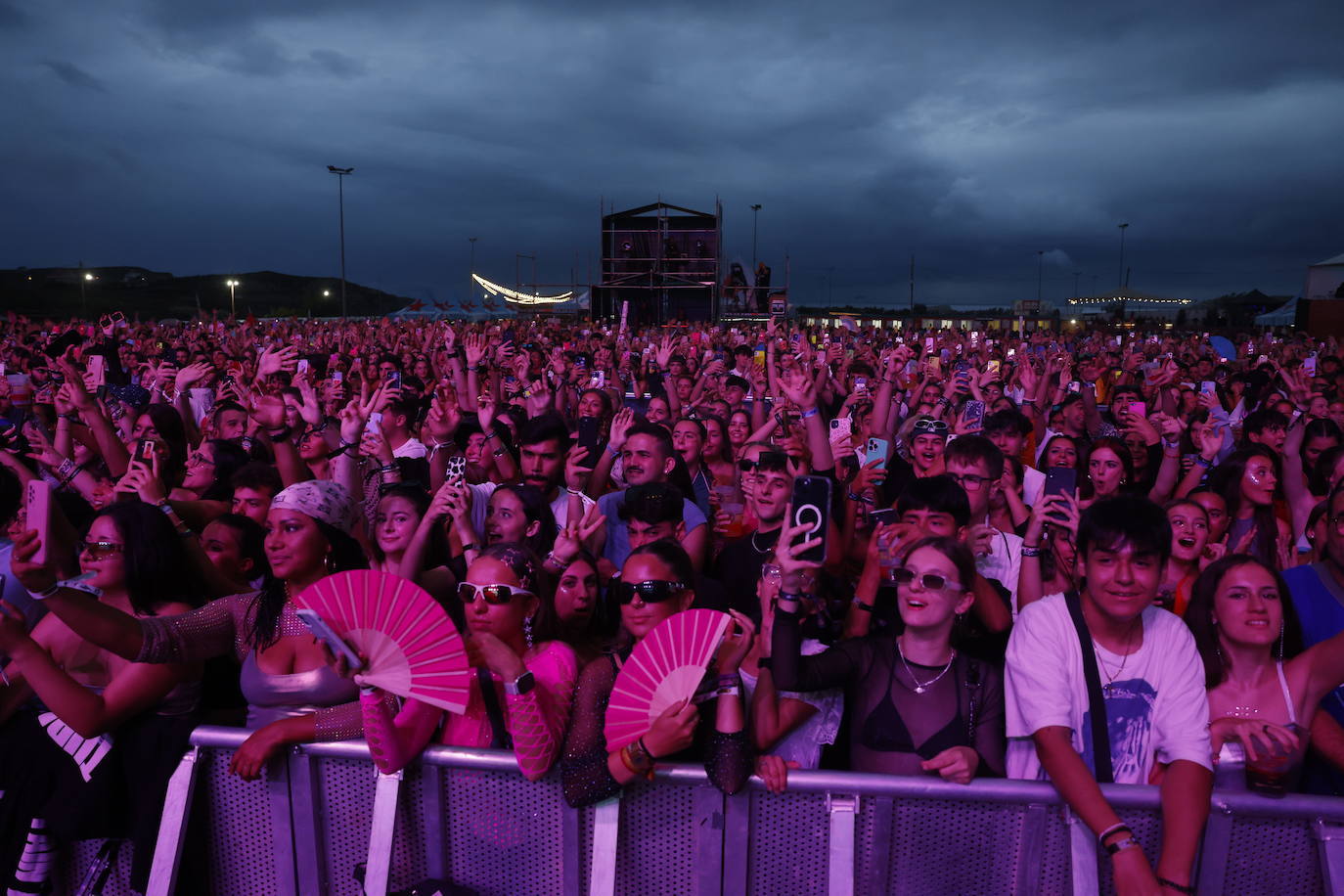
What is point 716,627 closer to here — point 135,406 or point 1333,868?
point 1333,868

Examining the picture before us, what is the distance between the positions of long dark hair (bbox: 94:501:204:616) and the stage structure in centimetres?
3810

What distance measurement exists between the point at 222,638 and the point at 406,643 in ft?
3.13

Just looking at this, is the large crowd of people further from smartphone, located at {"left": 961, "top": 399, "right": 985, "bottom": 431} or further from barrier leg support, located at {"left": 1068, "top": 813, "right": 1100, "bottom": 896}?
smartphone, located at {"left": 961, "top": 399, "right": 985, "bottom": 431}

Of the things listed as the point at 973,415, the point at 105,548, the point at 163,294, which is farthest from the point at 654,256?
the point at 163,294

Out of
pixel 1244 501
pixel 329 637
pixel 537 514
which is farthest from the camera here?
pixel 1244 501

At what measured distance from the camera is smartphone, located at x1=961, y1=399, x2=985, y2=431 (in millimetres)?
6223

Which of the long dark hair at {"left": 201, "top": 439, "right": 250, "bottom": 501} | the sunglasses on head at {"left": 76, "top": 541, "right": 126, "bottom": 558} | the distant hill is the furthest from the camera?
the distant hill

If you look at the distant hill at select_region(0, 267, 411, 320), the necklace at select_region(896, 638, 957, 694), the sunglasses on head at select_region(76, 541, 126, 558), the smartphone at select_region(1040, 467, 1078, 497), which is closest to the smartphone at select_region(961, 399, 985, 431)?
the smartphone at select_region(1040, 467, 1078, 497)

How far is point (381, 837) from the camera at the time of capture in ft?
7.74

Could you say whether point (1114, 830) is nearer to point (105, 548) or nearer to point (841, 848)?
point (841, 848)

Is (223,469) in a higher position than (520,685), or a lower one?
higher

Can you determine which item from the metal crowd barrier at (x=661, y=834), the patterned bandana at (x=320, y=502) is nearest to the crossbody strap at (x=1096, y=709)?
the metal crowd barrier at (x=661, y=834)

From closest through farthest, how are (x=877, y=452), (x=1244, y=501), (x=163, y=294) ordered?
(x=1244, y=501)
(x=877, y=452)
(x=163, y=294)

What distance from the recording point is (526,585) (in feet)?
8.81
